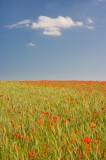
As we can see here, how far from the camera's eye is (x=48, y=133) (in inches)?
195

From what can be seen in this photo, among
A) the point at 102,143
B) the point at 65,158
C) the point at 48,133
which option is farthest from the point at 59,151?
the point at 48,133

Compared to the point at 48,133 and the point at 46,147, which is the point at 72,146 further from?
the point at 48,133

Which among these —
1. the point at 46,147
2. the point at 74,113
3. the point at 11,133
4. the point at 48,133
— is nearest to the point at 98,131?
the point at 48,133

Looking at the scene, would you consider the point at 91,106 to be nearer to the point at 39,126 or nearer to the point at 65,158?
the point at 39,126

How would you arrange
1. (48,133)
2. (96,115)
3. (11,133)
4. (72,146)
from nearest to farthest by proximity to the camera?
(72,146) → (48,133) → (11,133) → (96,115)

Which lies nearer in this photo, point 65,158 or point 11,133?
point 65,158

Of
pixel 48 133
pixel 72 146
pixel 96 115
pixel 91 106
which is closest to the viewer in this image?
pixel 72 146

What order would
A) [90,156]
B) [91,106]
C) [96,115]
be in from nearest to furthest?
1. [90,156]
2. [96,115]
3. [91,106]

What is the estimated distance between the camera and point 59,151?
3.70 m

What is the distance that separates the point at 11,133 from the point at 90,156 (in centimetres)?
216

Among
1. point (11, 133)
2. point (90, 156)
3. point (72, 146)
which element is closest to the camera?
point (90, 156)

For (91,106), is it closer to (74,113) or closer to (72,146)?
(74,113)

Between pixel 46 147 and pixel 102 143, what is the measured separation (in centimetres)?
77

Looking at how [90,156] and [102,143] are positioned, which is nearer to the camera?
[90,156]
